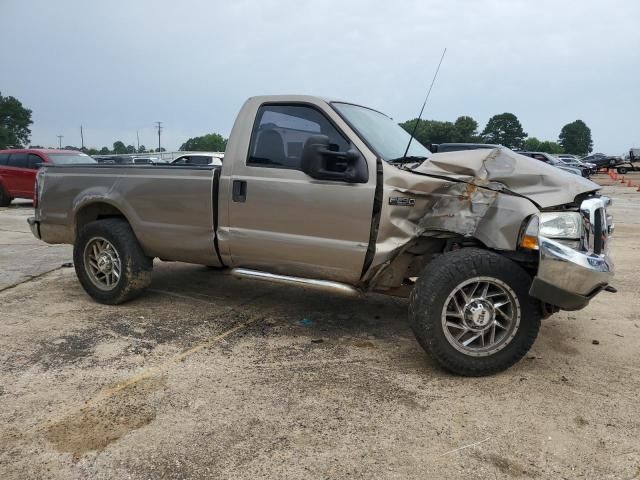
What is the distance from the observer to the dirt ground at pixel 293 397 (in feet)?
8.14

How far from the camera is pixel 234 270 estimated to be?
4.33 meters

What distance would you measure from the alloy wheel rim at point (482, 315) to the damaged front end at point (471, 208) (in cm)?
22

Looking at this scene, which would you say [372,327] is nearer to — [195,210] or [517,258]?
[517,258]

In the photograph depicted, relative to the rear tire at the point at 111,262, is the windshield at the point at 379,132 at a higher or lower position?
higher

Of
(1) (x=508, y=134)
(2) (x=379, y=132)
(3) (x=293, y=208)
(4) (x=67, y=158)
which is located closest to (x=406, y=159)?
(2) (x=379, y=132)

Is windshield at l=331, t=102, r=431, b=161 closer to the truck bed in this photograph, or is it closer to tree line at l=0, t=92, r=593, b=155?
the truck bed

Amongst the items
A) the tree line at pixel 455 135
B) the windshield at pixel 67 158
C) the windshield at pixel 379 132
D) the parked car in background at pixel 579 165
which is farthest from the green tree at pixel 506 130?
the windshield at pixel 379 132

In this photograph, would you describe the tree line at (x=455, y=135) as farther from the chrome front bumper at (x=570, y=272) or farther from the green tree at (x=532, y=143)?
the chrome front bumper at (x=570, y=272)

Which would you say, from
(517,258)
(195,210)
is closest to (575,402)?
(517,258)

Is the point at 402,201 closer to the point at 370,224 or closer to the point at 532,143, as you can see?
the point at 370,224

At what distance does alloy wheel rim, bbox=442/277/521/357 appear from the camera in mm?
3301

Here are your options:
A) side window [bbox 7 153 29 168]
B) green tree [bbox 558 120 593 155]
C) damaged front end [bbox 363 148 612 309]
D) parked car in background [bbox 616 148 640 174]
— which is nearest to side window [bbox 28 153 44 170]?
side window [bbox 7 153 29 168]

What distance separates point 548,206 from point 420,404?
145 centimetres

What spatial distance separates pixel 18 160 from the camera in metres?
14.6
